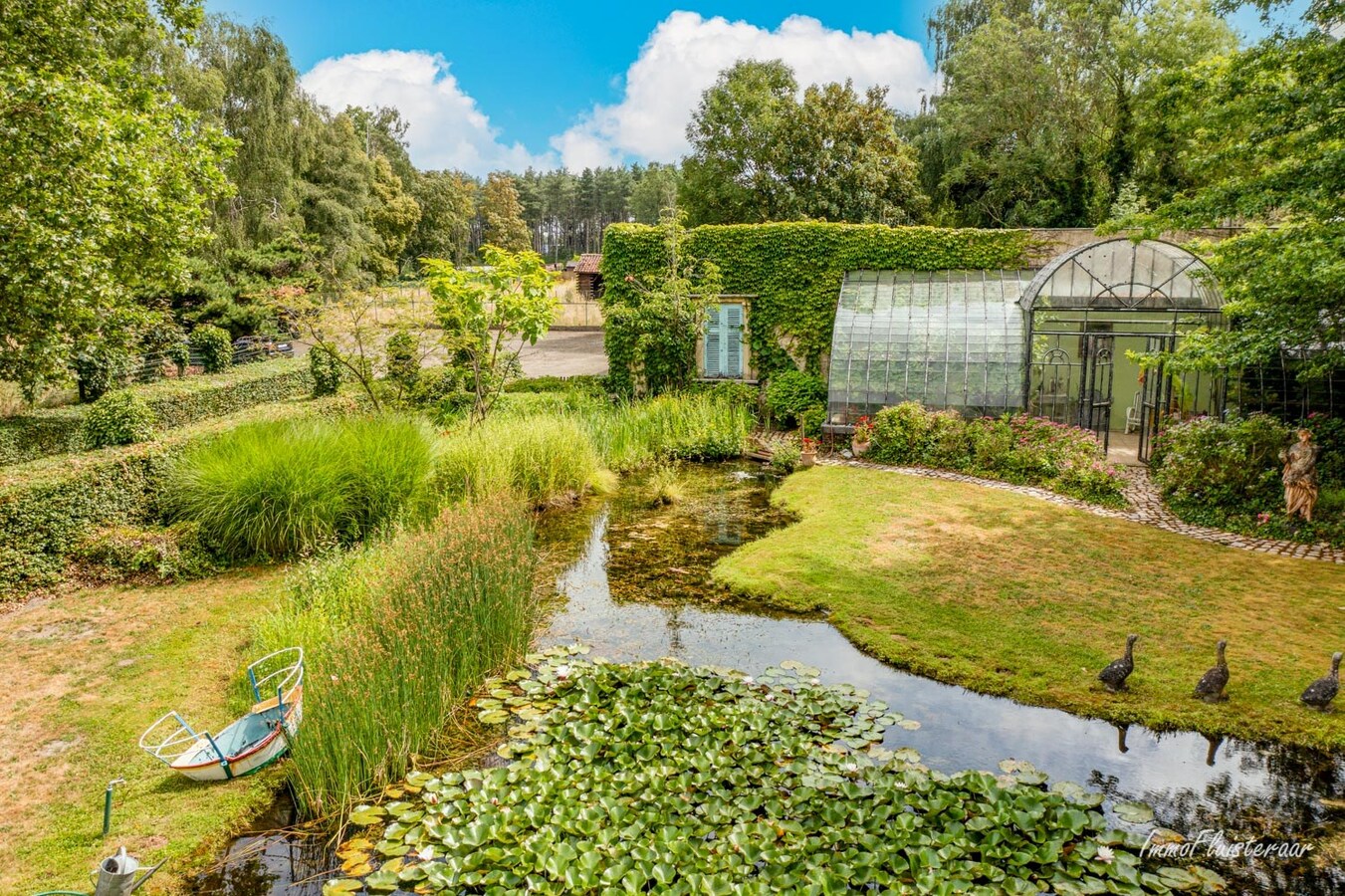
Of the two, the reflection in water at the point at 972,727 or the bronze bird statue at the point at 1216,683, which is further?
the bronze bird statue at the point at 1216,683

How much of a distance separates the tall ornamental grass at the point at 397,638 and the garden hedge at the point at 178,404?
5.94 m

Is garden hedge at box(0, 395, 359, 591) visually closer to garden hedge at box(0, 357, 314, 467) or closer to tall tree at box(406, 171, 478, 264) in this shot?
garden hedge at box(0, 357, 314, 467)

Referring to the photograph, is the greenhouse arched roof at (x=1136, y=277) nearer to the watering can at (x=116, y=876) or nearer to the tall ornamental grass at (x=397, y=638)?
the tall ornamental grass at (x=397, y=638)

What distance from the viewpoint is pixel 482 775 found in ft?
14.9

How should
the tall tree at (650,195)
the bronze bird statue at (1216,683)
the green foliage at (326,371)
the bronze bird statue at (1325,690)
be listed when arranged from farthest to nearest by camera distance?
the tall tree at (650,195), the green foliage at (326,371), the bronze bird statue at (1216,683), the bronze bird statue at (1325,690)

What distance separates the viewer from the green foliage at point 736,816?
146 inches

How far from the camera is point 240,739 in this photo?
488cm

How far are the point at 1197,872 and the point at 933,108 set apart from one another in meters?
31.5

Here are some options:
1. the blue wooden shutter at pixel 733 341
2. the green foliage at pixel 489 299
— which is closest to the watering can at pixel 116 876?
the green foliage at pixel 489 299

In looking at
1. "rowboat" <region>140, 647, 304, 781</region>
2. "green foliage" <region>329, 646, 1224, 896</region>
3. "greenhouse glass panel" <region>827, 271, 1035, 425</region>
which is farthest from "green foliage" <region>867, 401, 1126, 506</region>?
"rowboat" <region>140, 647, 304, 781</region>

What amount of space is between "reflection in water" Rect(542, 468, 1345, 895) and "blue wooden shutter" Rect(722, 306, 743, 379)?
831 cm

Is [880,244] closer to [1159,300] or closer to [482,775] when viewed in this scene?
[1159,300]

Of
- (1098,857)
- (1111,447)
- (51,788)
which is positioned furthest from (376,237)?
(1098,857)

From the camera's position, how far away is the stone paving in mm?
8453
